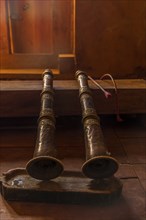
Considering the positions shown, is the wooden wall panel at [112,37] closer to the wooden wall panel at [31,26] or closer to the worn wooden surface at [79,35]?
the worn wooden surface at [79,35]

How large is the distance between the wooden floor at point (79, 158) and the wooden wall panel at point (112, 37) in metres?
0.45

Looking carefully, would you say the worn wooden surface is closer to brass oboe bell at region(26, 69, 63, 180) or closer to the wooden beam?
the wooden beam

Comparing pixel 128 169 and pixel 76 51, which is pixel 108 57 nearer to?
pixel 76 51

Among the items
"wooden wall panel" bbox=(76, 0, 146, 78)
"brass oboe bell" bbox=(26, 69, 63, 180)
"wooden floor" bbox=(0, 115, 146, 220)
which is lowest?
"wooden floor" bbox=(0, 115, 146, 220)

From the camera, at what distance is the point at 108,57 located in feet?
7.01

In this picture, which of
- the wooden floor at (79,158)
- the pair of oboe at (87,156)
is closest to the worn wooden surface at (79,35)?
the wooden floor at (79,158)

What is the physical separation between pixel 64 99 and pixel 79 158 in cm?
46

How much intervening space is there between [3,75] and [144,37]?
120 centimetres

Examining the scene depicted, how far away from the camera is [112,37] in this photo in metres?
2.09

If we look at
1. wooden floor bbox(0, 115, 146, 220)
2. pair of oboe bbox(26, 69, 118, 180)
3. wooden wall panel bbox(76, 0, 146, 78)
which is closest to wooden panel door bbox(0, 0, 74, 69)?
wooden wall panel bbox(76, 0, 146, 78)

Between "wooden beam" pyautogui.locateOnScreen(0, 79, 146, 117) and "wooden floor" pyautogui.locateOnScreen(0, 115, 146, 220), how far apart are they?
159 mm

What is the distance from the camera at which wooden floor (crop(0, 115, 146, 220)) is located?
43.6 inches

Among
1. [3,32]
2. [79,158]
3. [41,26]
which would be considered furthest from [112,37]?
[79,158]

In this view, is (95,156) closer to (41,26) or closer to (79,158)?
(79,158)
